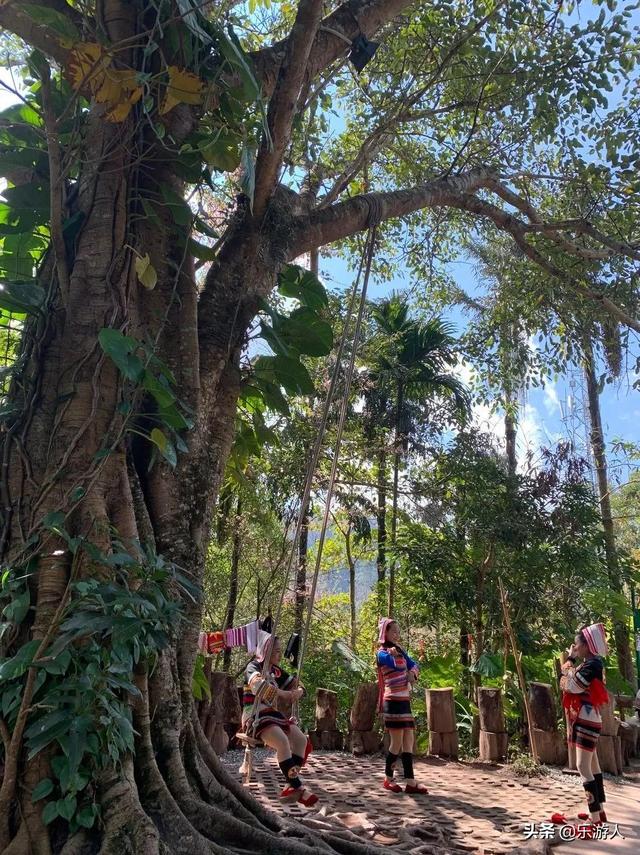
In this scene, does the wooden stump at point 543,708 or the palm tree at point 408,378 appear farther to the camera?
the palm tree at point 408,378

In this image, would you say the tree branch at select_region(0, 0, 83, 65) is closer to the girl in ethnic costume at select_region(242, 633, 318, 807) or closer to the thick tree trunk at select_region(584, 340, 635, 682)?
the girl in ethnic costume at select_region(242, 633, 318, 807)

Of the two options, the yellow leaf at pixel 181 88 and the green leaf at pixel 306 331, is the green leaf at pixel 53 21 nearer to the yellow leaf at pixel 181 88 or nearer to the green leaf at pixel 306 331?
the yellow leaf at pixel 181 88

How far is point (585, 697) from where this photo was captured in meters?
4.26

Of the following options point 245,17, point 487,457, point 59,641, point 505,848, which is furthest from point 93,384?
point 487,457

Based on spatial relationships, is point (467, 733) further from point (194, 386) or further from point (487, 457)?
point (194, 386)

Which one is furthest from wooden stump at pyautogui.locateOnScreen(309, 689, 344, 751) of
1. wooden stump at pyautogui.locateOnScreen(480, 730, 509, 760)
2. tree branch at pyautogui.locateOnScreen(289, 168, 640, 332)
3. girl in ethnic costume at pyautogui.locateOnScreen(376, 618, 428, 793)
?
tree branch at pyautogui.locateOnScreen(289, 168, 640, 332)

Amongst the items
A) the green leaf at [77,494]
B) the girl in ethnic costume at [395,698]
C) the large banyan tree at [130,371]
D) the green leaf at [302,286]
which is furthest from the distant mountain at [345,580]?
the green leaf at [77,494]

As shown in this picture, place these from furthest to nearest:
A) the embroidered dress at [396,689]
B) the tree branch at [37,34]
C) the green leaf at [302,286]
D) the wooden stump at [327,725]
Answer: the wooden stump at [327,725]
the embroidered dress at [396,689]
the green leaf at [302,286]
the tree branch at [37,34]

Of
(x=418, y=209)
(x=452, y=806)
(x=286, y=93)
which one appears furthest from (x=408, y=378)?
(x=286, y=93)

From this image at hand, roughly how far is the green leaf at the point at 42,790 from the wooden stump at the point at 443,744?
4.98 meters

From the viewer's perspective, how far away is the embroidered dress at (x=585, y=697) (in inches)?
164

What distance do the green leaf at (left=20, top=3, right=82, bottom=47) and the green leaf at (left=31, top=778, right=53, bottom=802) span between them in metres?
2.68

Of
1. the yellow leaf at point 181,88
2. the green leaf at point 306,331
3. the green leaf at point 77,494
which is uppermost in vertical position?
the yellow leaf at point 181,88

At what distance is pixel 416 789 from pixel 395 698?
0.66m
